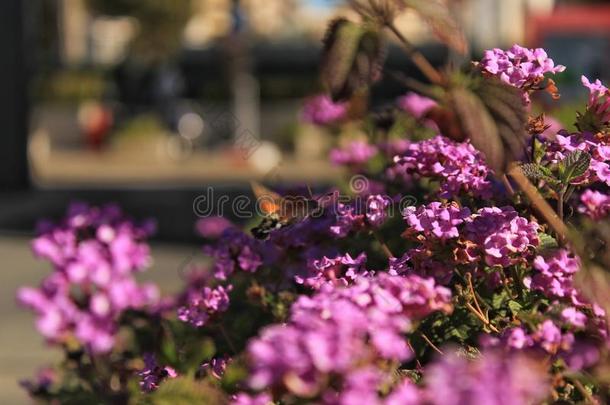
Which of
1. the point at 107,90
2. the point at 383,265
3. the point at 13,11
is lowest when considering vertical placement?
the point at 107,90

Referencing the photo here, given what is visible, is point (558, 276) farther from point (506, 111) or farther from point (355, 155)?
point (355, 155)

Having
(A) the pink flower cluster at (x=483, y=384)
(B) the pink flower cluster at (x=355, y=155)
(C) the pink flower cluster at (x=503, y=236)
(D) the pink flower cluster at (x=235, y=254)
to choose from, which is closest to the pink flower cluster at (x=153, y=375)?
(D) the pink flower cluster at (x=235, y=254)

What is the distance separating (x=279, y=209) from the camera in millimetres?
2621

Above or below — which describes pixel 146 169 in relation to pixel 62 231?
below

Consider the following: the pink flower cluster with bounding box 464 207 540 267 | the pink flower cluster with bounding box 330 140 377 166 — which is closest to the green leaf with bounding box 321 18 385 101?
the pink flower cluster with bounding box 464 207 540 267

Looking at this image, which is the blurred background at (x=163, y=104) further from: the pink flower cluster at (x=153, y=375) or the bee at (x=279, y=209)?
the pink flower cluster at (x=153, y=375)

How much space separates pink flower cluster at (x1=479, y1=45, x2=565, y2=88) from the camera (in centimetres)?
191

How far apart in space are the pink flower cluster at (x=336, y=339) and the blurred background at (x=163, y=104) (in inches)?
22.8

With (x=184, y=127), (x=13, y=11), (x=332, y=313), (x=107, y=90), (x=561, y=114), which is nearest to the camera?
(x=332, y=313)

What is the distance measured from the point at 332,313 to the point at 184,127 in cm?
2068

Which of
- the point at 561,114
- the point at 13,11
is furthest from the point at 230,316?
the point at 13,11

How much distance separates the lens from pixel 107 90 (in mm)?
27016

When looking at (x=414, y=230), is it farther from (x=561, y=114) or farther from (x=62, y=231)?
(x=561, y=114)

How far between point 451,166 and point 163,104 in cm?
2214
